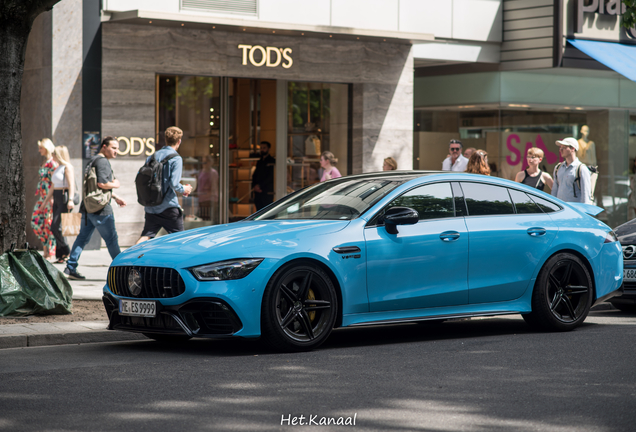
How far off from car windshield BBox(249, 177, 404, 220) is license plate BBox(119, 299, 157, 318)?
4.90 feet

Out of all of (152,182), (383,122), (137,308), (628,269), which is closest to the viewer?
(137,308)

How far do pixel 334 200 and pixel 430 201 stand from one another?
83 cm

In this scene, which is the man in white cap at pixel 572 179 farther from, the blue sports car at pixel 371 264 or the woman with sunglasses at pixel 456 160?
the blue sports car at pixel 371 264

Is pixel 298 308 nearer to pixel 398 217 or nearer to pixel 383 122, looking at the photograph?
pixel 398 217

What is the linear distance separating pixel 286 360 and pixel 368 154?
1226cm

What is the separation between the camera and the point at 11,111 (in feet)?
31.2

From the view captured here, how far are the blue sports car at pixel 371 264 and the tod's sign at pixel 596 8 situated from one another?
11.1 metres

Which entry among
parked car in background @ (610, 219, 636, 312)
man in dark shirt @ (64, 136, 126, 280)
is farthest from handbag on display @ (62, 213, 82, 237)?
parked car in background @ (610, 219, 636, 312)

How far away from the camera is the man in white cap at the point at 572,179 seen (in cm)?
1196

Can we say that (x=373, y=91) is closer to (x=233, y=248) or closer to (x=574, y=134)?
(x=574, y=134)

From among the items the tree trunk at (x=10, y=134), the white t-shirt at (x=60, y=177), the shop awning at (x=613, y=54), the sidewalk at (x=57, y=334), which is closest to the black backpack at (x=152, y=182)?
the tree trunk at (x=10, y=134)

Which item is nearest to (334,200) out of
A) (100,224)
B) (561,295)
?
(561,295)

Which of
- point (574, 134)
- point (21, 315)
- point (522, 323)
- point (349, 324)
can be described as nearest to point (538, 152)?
point (522, 323)

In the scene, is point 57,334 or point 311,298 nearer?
point 311,298
